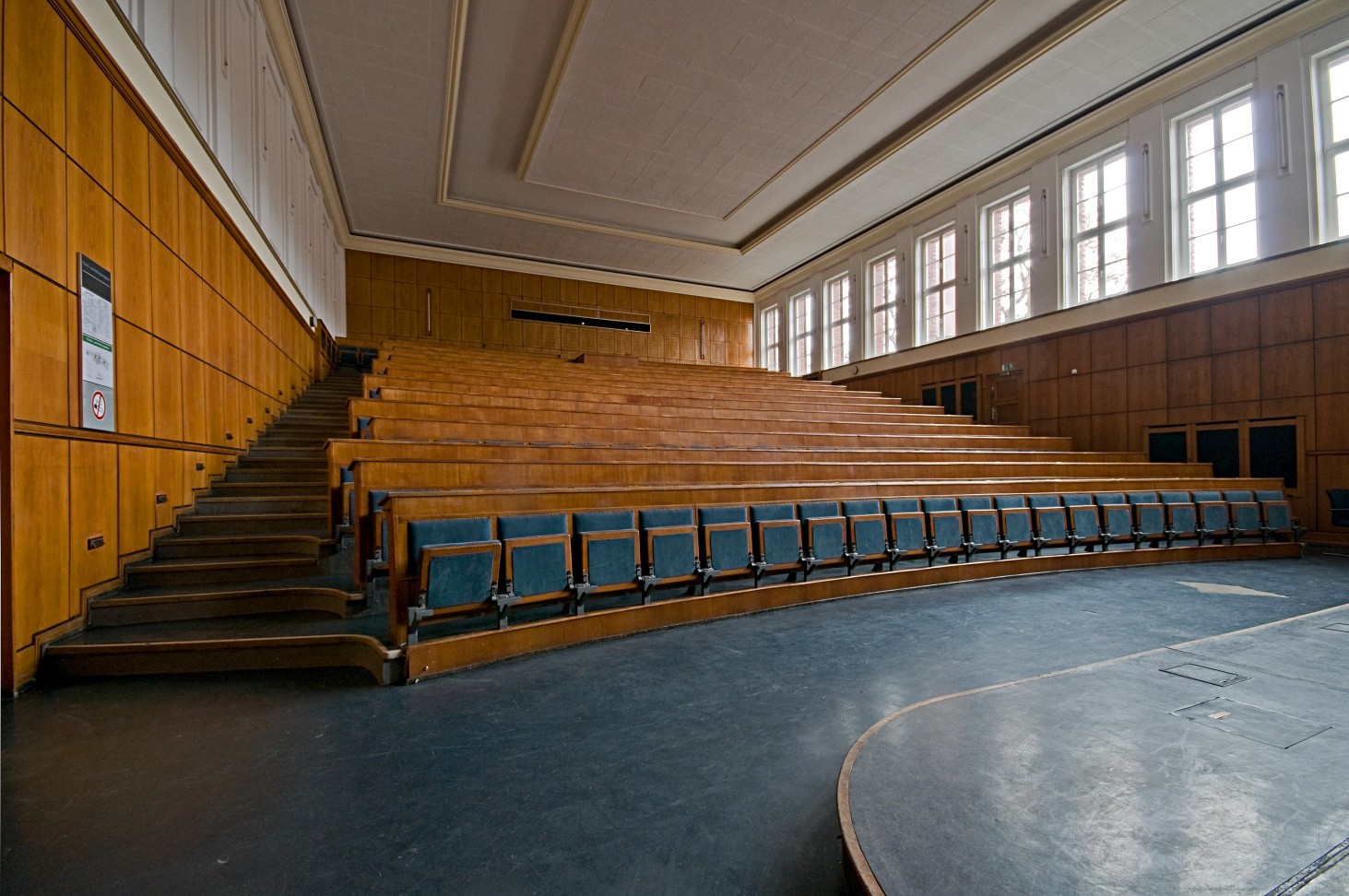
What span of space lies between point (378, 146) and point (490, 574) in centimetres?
369

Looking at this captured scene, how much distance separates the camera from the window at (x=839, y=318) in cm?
583

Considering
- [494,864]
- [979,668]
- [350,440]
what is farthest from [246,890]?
[350,440]

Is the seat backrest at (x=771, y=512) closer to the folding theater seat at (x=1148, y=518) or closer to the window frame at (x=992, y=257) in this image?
the folding theater seat at (x=1148, y=518)

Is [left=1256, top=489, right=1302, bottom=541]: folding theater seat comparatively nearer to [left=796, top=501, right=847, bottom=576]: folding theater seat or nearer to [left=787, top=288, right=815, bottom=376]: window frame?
[left=796, top=501, right=847, bottom=576]: folding theater seat

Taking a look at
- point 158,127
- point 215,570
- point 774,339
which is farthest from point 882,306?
point 215,570

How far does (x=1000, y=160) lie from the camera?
4.19 meters

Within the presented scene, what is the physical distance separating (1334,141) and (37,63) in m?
4.54

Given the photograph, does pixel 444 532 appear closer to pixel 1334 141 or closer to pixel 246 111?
pixel 246 111

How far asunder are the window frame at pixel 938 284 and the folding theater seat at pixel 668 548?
386 cm

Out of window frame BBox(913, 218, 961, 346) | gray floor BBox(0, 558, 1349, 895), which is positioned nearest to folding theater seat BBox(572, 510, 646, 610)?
gray floor BBox(0, 558, 1349, 895)

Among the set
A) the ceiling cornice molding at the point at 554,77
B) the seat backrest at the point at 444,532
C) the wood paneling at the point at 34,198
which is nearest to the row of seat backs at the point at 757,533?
the seat backrest at the point at 444,532

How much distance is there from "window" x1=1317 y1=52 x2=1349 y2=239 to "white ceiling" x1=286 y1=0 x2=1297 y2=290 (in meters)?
0.39

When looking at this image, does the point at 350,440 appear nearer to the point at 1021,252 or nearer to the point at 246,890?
the point at 246,890

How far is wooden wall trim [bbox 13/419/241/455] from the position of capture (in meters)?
1.15
